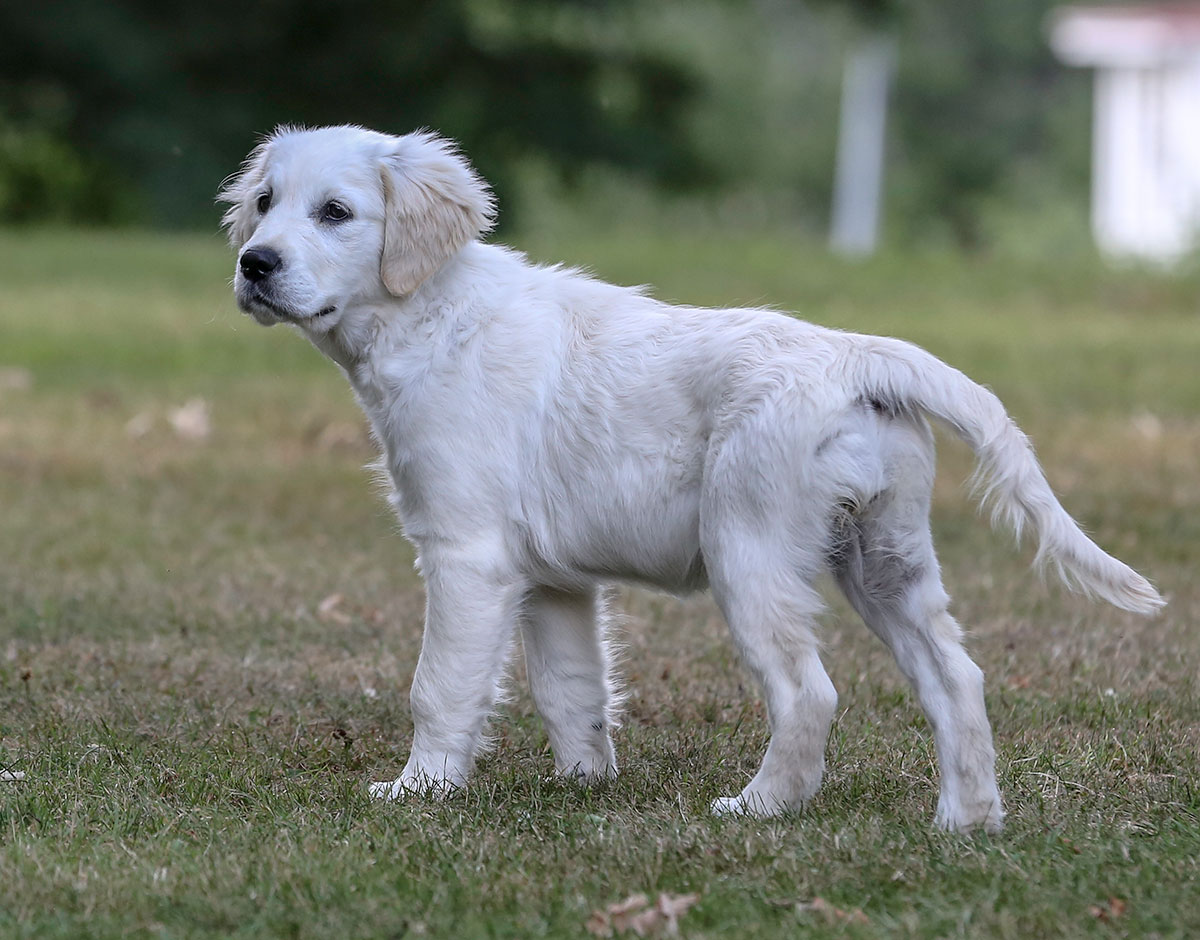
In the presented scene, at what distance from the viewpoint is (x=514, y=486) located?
4531 millimetres

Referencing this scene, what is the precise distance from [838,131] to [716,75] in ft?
14.6

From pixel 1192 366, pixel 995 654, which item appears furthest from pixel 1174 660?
pixel 1192 366

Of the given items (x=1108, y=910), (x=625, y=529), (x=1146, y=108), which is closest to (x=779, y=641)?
(x=625, y=529)

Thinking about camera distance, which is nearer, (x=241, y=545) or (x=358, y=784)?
(x=358, y=784)

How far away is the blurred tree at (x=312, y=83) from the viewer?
2642cm

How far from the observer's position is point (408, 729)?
17.3ft

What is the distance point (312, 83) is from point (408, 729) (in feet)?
81.3

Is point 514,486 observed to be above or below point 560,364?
below

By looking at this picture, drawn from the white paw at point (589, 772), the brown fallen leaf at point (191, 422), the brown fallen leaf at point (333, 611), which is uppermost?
the white paw at point (589, 772)

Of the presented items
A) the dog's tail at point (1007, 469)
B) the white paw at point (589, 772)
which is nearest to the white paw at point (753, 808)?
the white paw at point (589, 772)

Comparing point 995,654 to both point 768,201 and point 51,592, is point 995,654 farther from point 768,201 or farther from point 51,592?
point 768,201

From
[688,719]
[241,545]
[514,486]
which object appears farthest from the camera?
[241,545]

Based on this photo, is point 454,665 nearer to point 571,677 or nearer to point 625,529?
point 571,677

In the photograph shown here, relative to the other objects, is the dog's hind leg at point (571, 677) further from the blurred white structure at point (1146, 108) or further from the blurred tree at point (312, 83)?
the blurred white structure at point (1146, 108)
